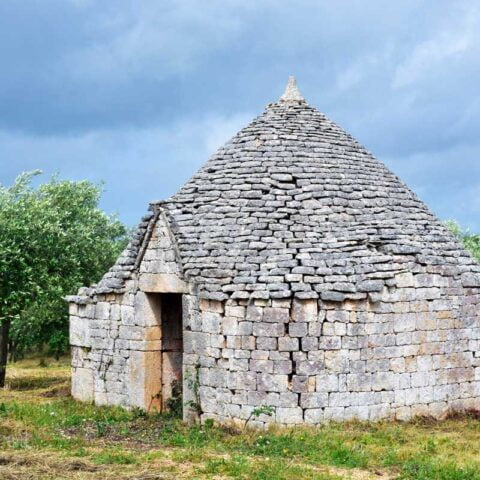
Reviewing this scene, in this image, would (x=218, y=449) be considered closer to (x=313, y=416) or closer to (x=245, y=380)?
(x=245, y=380)

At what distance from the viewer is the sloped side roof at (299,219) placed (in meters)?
13.1

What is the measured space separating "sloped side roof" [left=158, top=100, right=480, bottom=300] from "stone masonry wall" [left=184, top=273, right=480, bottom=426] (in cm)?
36

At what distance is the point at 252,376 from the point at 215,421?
1091mm

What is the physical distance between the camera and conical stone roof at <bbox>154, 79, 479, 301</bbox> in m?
13.1

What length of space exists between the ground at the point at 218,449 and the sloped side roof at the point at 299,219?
2271 mm

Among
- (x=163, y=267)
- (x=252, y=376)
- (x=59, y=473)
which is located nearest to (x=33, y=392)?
(x=163, y=267)

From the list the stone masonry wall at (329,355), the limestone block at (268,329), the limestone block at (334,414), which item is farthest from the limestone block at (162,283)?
the limestone block at (334,414)

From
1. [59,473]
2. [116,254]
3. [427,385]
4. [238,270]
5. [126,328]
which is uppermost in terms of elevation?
[116,254]

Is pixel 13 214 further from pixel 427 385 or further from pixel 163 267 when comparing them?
pixel 427 385

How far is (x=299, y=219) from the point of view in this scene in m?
14.0

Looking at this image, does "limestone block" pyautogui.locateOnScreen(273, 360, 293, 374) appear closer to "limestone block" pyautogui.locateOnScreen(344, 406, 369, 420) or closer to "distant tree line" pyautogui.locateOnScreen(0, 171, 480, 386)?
"limestone block" pyautogui.locateOnScreen(344, 406, 369, 420)

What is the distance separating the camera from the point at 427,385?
13.7 metres

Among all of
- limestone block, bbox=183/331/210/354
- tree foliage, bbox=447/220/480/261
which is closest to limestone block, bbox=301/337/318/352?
limestone block, bbox=183/331/210/354

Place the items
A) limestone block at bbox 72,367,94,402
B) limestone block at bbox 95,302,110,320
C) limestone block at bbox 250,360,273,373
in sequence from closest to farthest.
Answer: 1. limestone block at bbox 250,360,273,373
2. limestone block at bbox 95,302,110,320
3. limestone block at bbox 72,367,94,402
